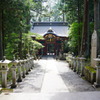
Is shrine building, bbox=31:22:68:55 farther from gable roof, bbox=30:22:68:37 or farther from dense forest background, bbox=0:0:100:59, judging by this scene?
dense forest background, bbox=0:0:100:59

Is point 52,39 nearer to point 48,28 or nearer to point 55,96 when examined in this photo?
point 48,28

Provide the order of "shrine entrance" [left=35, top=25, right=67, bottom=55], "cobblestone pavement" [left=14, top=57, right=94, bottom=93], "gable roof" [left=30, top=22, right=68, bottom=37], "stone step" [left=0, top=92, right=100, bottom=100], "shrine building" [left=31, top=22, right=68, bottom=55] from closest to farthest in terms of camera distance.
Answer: "stone step" [left=0, top=92, right=100, bottom=100] → "cobblestone pavement" [left=14, top=57, right=94, bottom=93] → "shrine entrance" [left=35, top=25, right=67, bottom=55] → "shrine building" [left=31, top=22, right=68, bottom=55] → "gable roof" [left=30, top=22, right=68, bottom=37]

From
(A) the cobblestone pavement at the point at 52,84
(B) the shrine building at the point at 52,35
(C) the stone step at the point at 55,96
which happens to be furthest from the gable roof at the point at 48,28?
(C) the stone step at the point at 55,96

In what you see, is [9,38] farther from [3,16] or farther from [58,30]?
[58,30]

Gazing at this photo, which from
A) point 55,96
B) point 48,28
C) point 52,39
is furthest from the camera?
point 48,28

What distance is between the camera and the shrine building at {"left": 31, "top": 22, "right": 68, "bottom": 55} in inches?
1021

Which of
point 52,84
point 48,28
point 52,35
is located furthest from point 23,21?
point 48,28

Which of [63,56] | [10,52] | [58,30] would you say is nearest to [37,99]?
[10,52]

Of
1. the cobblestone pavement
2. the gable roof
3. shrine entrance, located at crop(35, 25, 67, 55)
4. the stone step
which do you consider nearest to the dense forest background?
the cobblestone pavement

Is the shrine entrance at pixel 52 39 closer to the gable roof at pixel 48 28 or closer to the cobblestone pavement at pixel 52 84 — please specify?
the gable roof at pixel 48 28

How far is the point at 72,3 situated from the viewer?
1534 centimetres

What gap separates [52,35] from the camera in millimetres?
25969

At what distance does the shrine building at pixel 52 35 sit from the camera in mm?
25922

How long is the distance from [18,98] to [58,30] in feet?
88.1
